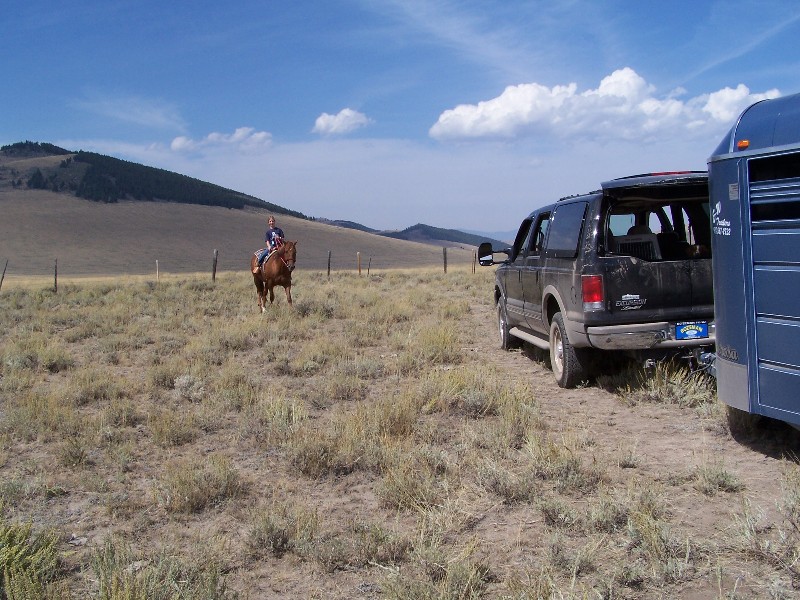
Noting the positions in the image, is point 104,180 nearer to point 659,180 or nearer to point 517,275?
point 517,275

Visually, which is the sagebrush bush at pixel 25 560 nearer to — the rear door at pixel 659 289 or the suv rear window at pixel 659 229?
the rear door at pixel 659 289

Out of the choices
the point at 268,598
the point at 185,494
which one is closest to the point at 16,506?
the point at 185,494

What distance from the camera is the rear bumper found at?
718cm

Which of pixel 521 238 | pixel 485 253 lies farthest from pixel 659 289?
pixel 485 253

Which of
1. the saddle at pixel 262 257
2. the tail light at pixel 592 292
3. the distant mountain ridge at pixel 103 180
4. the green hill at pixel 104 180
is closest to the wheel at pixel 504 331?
the tail light at pixel 592 292

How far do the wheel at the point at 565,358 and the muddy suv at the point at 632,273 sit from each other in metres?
0.01

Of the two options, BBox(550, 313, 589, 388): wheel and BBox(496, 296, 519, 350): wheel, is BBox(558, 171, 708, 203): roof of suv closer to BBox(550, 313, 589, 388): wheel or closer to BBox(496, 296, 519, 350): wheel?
BBox(550, 313, 589, 388): wheel

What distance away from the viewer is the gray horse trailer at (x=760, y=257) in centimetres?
479

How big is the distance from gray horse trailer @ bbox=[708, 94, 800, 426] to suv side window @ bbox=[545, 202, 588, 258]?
222 centimetres

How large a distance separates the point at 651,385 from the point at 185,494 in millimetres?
4894

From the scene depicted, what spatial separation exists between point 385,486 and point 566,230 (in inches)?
168

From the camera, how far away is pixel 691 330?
723cm

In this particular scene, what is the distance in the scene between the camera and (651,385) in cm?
757

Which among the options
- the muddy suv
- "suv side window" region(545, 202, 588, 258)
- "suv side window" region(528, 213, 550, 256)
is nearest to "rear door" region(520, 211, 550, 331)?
"suv side window" region(528, 213, 550, 256)
